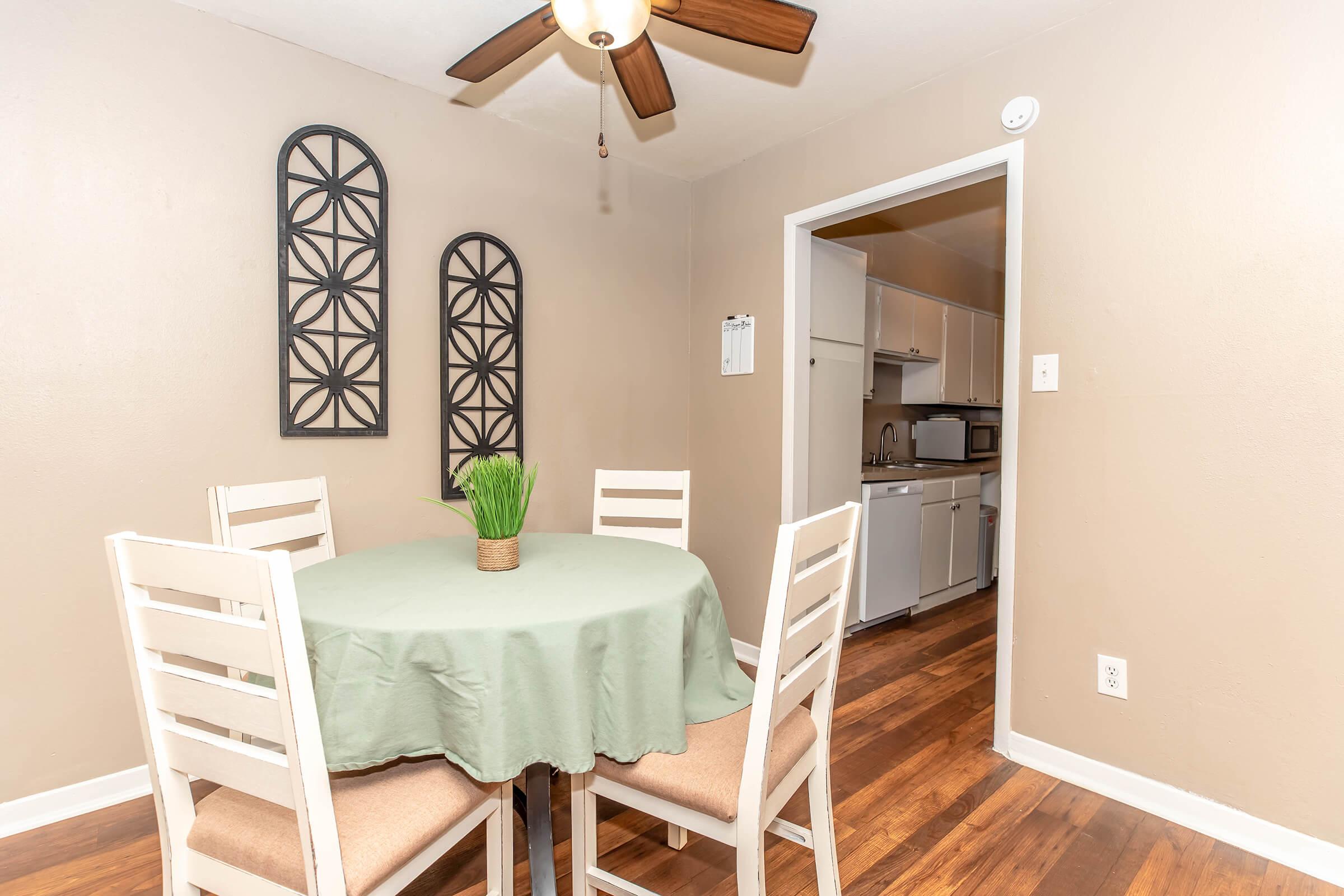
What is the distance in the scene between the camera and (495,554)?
64.0 inches

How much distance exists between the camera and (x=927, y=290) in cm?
475

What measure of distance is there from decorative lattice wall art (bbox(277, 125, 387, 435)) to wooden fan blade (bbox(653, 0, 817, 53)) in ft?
4.59

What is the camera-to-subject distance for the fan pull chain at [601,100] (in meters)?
2.24

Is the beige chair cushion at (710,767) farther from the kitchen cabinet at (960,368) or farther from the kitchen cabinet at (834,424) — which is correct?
the kitchen cabinet at (960,368)

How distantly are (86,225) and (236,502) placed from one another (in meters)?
0.97

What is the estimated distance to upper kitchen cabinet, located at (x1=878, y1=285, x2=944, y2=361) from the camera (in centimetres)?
397

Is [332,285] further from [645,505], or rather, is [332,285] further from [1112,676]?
[1112,676]

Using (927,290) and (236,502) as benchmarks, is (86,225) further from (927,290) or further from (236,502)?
(927,290)

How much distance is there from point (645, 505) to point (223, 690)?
63.3 inches

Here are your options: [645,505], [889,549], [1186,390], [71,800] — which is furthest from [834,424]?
[71,800]

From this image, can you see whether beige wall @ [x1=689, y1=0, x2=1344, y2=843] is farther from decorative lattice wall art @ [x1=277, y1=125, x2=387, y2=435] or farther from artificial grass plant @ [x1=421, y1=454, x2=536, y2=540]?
decorative lattice wall art @ [x1=277, y1=125, x2=387, y2=435]

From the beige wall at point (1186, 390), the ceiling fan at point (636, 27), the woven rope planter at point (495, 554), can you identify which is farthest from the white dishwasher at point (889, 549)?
the ceiling fan at point (636, 27)

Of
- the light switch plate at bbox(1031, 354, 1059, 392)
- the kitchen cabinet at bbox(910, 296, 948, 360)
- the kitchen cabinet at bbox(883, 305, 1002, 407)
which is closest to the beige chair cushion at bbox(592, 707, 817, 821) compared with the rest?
the light switch plate at bbox(1031, 354, 1059, 392)

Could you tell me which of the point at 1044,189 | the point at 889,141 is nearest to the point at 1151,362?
the point at 1044,189
